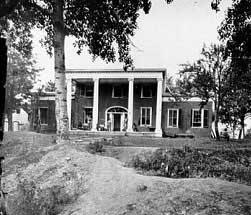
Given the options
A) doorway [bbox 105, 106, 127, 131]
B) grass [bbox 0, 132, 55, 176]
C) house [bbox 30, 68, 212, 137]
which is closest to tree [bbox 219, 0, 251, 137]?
grass [bbox 0, 132, 55, 176]

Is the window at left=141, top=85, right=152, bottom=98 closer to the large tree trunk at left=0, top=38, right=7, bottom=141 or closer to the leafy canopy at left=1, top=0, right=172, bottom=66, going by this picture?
the leafy canopy at left=1, top=0, right=172, bottom=66

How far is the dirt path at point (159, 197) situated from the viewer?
418 cm

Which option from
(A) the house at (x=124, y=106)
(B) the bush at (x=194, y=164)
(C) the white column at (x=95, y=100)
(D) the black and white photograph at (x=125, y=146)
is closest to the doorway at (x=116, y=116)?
(A) the house at (x=124, y=106)

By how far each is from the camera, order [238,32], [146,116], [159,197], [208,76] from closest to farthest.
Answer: [159,197], [238,32], [208,76], [146,116]

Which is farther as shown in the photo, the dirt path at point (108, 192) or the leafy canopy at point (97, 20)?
the leafy canopy at point (97, 20)

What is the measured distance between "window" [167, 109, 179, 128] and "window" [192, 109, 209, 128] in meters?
1.38

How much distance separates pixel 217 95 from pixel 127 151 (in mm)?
10070

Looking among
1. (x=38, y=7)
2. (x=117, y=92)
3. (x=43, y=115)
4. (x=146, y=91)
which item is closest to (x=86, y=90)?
(x=117, y=92)

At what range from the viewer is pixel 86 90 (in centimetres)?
2784

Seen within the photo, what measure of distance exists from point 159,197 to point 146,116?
21.8m

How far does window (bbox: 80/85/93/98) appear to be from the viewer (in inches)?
1091

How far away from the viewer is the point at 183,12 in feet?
22.2

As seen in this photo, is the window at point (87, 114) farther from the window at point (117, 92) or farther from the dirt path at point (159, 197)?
the dirt path at point (159, 197)

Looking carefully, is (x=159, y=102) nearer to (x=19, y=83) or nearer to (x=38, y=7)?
(x=19, y=83)
